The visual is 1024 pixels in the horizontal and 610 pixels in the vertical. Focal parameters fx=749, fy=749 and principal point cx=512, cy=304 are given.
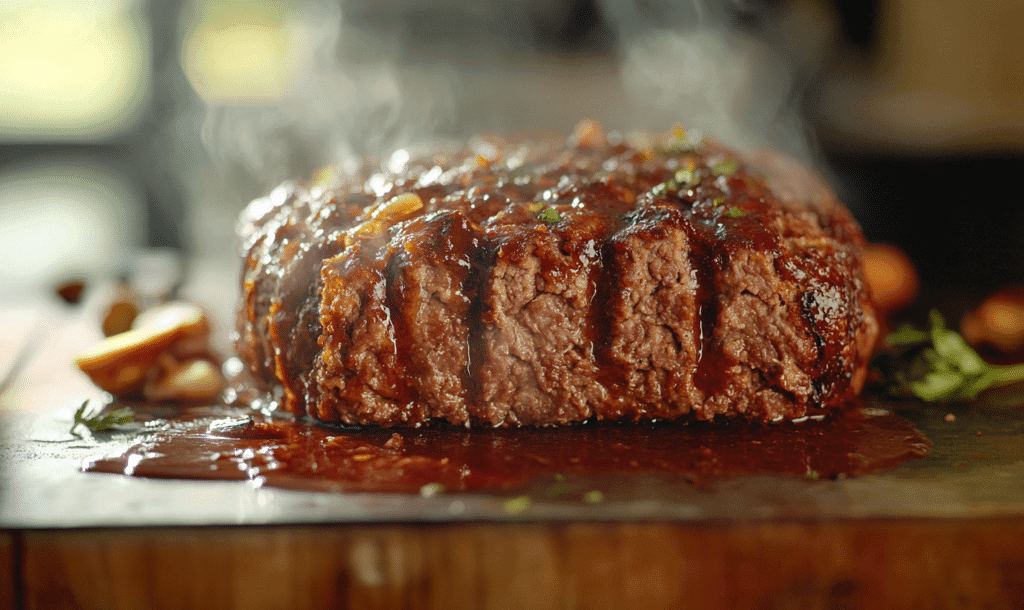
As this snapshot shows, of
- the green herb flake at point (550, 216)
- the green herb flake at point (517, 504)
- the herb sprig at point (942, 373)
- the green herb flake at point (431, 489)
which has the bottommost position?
the green herb flake at point (517, 504)

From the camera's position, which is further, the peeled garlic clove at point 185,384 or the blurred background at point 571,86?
the blurred background at point 571,86

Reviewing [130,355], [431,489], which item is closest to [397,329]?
[431,489]

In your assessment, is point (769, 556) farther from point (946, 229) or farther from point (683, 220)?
point (946, 229)

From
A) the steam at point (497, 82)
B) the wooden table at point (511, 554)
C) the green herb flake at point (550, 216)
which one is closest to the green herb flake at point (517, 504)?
the wooden table at point (511, 554)

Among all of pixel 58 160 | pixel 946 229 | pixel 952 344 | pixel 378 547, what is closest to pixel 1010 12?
pixel 946 229

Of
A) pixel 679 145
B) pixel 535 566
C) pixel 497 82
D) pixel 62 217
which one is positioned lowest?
pixel 535 566

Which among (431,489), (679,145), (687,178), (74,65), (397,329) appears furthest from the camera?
(74,65)

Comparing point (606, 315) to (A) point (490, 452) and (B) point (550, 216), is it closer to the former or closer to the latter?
(B) point (550, 216)

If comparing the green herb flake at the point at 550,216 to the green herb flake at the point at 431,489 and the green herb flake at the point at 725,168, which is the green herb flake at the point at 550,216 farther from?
the green herb flake at the point at 431,489
